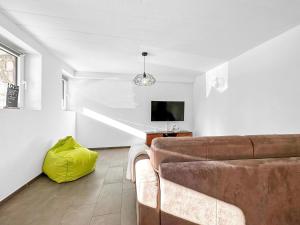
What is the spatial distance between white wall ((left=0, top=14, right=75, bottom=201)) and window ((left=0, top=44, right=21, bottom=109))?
30 centimetres

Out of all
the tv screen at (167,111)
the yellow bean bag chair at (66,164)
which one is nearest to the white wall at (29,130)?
the yellow bean bag chair at (66,164)

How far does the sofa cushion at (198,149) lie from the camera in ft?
4.38

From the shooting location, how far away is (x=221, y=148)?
136 centimetres

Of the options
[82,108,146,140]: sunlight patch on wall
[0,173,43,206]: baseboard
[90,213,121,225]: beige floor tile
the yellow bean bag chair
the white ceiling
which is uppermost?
the white ceiling

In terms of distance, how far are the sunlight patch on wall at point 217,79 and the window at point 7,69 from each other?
423 centimetres

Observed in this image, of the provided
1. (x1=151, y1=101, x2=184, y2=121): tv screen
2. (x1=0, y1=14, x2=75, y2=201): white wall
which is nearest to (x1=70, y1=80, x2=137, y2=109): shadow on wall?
(x1=151, y1=101, x2=184, y2=121): tv screen

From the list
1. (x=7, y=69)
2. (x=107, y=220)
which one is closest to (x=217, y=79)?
(x=107, y=220)

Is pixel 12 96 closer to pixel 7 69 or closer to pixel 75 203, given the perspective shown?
pixel 7 69

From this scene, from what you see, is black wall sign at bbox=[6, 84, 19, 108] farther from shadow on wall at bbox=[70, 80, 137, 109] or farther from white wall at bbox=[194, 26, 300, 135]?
white wall at bbox=[194, 26, 300, 135]

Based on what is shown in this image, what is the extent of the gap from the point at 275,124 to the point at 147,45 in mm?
2560

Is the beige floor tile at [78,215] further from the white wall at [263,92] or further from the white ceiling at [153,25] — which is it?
the white wall at [263,92]

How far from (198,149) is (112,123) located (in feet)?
12.4

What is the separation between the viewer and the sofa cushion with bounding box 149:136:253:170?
1.33 meters

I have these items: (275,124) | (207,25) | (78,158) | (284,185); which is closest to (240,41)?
(207,25)
